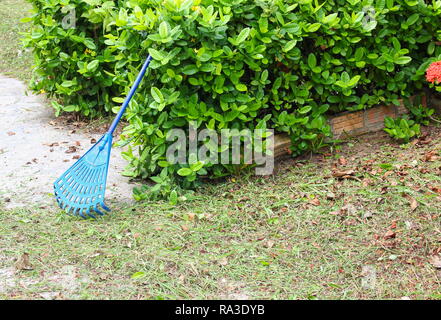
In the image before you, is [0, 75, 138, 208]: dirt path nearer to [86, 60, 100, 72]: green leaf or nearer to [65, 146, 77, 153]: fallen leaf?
[65, 146, 77, 153]: fallen leaf

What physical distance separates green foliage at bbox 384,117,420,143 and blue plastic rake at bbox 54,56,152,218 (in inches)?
79.3

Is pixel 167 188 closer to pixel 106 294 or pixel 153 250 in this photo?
pixel 153 250

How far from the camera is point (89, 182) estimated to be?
12.7 ft

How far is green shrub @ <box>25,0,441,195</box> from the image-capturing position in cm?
385

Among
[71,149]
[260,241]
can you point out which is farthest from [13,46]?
[260,241]

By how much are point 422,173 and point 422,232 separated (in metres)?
0.71

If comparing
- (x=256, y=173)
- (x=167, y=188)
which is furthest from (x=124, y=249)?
(x=256, y=173)

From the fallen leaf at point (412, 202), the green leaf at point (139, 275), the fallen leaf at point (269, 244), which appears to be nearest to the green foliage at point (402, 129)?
the fallen leaf at point (412, 202)

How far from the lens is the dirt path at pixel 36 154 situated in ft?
13.6

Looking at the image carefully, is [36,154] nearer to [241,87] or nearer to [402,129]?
[241,87]
